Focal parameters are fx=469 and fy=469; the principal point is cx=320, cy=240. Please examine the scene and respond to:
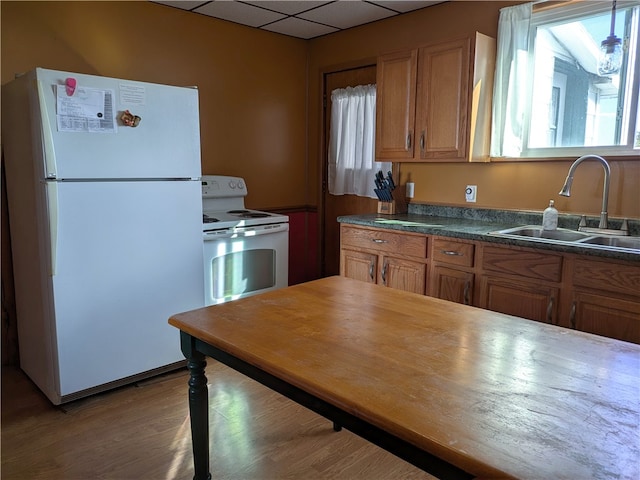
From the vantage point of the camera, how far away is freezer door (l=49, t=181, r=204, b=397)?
88.4 inches

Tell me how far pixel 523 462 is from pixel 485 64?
264 centimetres

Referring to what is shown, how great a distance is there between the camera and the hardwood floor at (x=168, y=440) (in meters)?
1.86

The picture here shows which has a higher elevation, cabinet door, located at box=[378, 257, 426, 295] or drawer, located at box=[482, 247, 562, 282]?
drawer, located at box=[482, 247, 562, 282]

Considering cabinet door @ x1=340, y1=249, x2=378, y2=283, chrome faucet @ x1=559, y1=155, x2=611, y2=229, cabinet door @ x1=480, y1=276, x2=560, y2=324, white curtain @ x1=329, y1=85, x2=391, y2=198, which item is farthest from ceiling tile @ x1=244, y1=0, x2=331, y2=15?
cabinet door @ x1=480, y1=276, x2=560, y2=324

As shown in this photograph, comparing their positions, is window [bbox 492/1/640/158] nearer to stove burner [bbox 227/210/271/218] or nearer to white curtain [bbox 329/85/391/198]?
white curtain [bbox 329/85/391/198]

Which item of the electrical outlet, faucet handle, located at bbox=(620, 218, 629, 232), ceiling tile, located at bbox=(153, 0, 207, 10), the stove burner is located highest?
ceiling tile, located at bbox=(153, 0, 207, 10)

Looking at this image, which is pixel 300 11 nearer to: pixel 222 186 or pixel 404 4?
pixel 404 4

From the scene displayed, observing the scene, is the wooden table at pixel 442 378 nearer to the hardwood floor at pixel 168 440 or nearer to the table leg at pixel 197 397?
the table leg at pixel 197 397

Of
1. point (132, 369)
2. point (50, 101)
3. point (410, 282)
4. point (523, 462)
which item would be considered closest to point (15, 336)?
point (132, 369)

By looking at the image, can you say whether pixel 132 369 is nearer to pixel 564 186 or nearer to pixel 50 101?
pixel 50 101

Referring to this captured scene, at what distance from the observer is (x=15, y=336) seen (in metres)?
2.87

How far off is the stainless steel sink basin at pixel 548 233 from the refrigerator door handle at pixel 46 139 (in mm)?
2223

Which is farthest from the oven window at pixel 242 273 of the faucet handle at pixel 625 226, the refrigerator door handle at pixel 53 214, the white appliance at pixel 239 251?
the faucet handle at pixel 625 226

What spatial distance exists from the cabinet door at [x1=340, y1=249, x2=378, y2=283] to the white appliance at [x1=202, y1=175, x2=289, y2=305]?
1.47 feet
